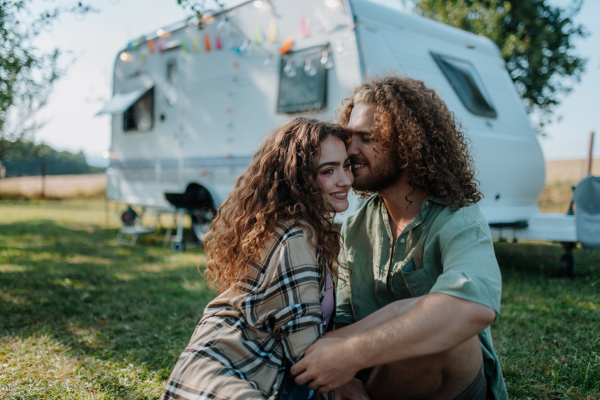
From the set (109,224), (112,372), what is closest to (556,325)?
(112,372)

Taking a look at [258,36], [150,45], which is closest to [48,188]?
[150,45]

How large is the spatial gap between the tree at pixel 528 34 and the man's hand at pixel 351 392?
10858 millimetres

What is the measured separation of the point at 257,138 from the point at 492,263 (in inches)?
168

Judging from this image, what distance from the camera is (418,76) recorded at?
15.3 feet

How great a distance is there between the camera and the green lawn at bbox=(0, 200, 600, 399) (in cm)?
255

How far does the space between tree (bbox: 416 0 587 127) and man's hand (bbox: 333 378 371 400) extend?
1086cm

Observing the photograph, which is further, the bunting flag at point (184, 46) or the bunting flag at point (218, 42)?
the bunting flag at point (184, 46)

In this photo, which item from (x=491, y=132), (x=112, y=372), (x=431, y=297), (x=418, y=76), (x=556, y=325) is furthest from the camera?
(x=491, y=132)

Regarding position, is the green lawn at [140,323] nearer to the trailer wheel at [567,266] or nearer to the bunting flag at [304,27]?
the trailer wheel at [567,266]

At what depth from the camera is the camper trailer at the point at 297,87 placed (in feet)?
15.4

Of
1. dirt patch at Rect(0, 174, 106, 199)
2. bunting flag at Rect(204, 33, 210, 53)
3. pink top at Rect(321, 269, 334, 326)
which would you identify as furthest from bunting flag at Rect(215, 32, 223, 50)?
dirt patch at Rect(0, 174, 106, 199)

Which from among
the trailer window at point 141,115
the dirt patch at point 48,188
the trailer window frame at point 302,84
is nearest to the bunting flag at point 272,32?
the trailer window frame at point 302,84

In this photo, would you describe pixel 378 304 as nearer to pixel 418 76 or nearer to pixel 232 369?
pixel 232 369

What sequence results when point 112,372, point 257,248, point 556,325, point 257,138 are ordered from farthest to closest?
point 257,138
point 556,325
point 112,372
point 257,248
